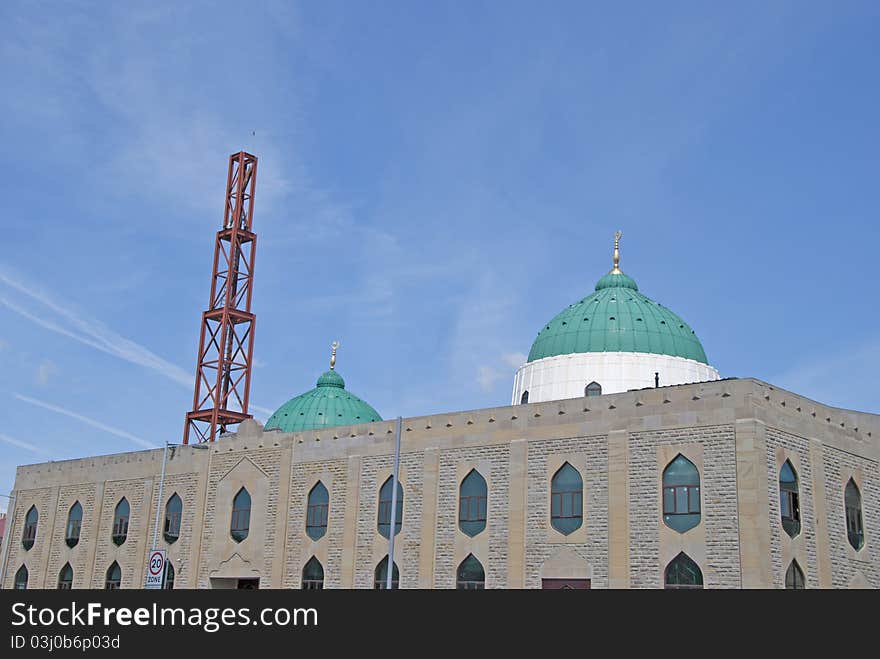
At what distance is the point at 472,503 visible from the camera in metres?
34.9

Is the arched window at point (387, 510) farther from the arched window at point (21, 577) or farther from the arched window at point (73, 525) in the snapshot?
the arched window at point (21, 577)

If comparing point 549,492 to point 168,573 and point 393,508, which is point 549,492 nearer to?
point 393,508

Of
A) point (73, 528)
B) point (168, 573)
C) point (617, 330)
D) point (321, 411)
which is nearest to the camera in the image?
point (168, 573)

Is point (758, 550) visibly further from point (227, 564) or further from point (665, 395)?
point (227, 564)

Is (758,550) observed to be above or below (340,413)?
below

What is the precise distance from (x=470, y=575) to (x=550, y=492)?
4139 mm

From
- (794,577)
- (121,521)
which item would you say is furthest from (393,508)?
(121,521)

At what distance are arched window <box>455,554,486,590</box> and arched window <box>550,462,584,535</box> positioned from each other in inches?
126

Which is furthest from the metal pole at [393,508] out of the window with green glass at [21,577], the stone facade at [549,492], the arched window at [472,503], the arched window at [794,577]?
the window with green glass at [21,577]

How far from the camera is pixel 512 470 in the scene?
34.0 m

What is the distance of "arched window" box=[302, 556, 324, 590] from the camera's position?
3828 centimetres

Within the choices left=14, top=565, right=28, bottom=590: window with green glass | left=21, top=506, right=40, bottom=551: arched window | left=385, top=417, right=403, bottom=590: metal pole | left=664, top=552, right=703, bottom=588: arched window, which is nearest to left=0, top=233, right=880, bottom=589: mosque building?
left=664, top=552, right=703, bottom=588: arched window
